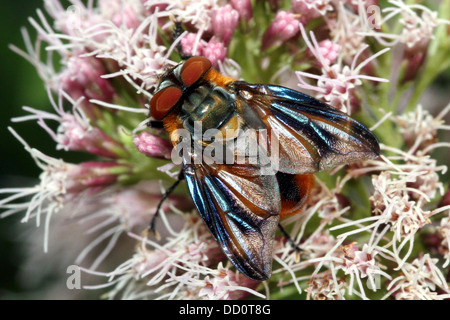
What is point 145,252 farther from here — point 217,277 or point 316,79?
point 316,79

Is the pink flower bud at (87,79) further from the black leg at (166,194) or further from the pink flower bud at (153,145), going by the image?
the black leg at (166,194)

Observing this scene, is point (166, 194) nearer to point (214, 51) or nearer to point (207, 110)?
point (207, 110)

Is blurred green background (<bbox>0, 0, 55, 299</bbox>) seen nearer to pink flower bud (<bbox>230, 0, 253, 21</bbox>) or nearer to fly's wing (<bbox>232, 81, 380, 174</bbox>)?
pink flower bud (<bbox>230, 0, 253, 21</bbox>)

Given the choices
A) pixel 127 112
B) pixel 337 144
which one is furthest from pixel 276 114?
pixel 127 112

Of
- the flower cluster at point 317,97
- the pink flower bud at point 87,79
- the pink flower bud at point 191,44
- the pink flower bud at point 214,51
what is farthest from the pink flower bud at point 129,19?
the pink flower bud at point 214,51

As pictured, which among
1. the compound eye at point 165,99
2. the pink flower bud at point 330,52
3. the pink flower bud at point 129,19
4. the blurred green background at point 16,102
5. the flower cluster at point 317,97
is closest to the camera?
the compound eye at point 165,99

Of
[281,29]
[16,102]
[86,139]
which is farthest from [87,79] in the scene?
[281,29]

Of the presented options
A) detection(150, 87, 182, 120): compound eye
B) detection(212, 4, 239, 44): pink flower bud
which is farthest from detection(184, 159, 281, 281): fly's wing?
detection(212, 4, 239, 44): pink flower bud

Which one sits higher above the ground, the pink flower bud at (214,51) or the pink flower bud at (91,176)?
the pink flower bud at (214,51)
